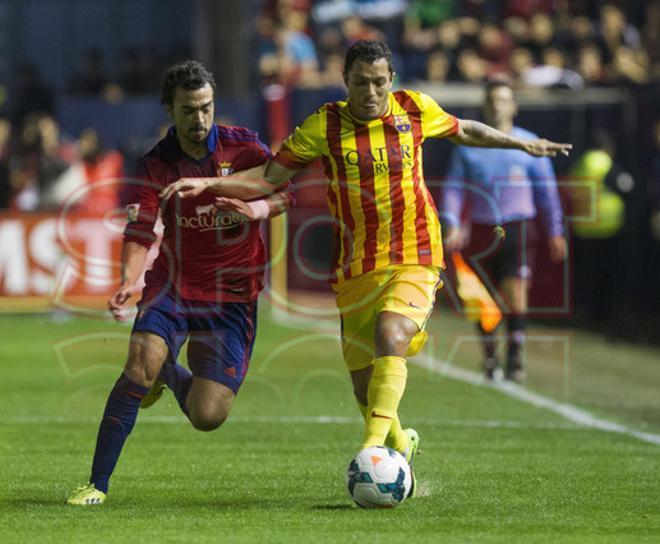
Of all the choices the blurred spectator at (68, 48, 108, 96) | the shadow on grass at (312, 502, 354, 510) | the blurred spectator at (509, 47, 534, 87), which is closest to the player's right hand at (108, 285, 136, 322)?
the shadow on grass at (312, 502, 354, 510)

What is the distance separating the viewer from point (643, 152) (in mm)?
18312

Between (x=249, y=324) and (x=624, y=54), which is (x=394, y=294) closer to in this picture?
(x=249, y=324)

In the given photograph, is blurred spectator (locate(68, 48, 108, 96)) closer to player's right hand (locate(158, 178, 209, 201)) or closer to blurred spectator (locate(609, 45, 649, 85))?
blurred spectator (locate(609, 45, 649, 85))

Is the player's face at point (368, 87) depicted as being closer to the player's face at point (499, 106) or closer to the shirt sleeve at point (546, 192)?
the player's face at point (499, 106)

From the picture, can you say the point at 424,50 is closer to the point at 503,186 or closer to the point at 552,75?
the point at 552,75

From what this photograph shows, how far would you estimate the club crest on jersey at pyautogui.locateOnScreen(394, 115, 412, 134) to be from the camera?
7.91 meters

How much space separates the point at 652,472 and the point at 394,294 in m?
1.91

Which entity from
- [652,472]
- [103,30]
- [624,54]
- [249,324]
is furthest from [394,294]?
[103,30]

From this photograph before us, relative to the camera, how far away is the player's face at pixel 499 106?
490 inches

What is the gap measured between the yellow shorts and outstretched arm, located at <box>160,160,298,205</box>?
1.95 ft

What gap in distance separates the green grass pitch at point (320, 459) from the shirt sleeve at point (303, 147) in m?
1.55

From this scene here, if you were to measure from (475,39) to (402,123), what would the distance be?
13704 millimetres

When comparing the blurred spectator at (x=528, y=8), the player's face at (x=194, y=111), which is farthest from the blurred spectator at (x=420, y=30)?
the player's face at (x=194, y=111)

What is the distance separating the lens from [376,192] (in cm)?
790
